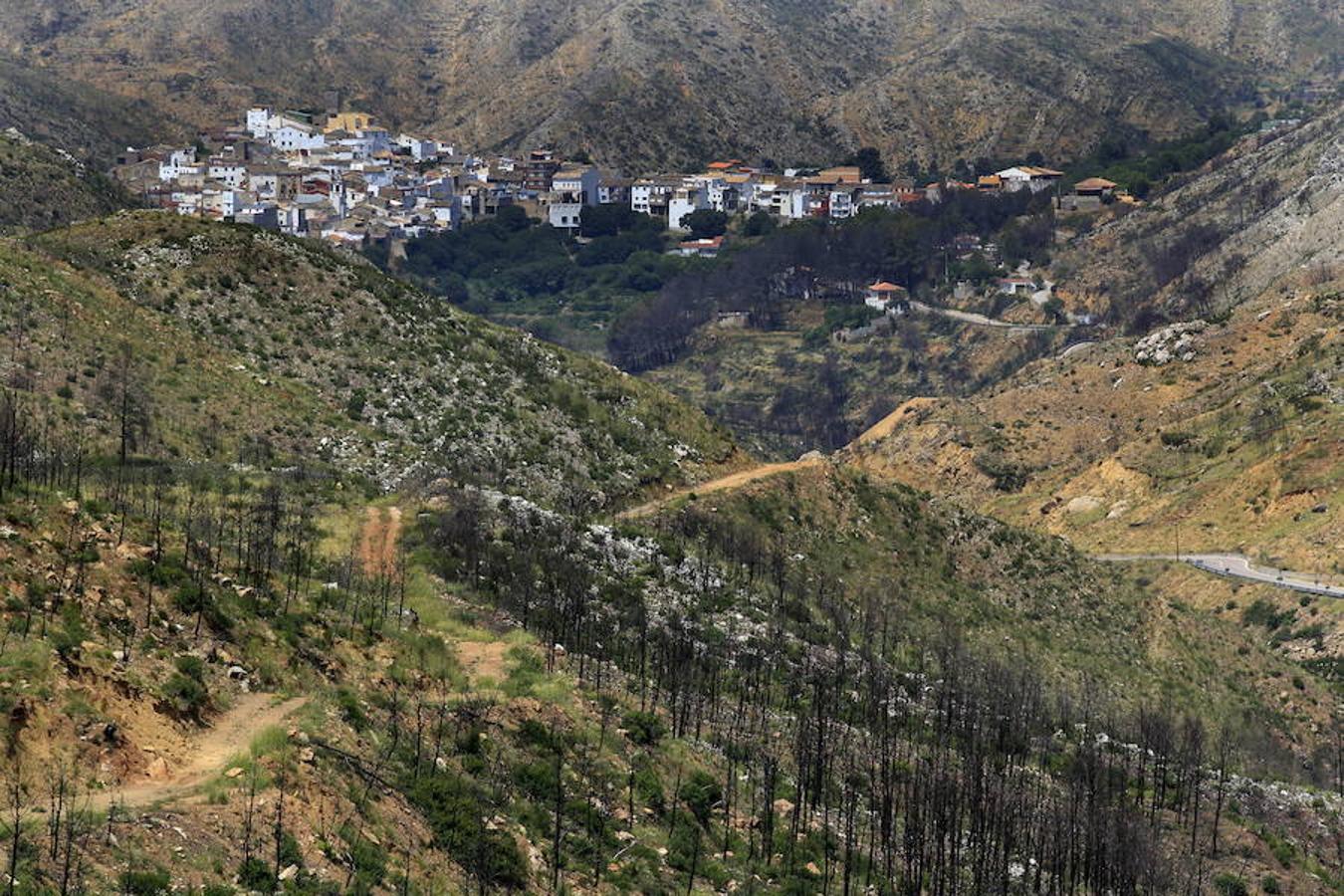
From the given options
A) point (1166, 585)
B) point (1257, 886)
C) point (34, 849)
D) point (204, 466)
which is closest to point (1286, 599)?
point (1166, 585)

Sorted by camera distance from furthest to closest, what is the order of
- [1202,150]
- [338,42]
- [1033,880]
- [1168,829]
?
[338,42] < [1202,150] < [1168,829] < [1033,880]

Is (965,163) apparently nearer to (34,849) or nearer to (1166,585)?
(1166,585)

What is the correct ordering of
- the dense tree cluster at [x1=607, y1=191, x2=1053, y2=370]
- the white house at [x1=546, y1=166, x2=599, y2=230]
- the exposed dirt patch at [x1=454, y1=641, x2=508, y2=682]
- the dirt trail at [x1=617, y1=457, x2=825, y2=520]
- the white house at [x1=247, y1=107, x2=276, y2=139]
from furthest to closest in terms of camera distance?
the white house at [x1=247, y1=107, x2=276, y2=139] → the white house at [x1=546, y1=166, x2=599, y2=230] → the dense tree cluster at [x1=607, y1=191, x2=1053, y2=370] → the dirt trail at [x1=617, y1=457, x2=825, y2=520] → the exposed dirt patch at [x1=454, y1=641, x2=508, y2=682]

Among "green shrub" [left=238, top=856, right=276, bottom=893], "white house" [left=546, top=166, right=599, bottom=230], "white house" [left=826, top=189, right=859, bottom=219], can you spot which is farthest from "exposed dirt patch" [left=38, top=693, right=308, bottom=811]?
"white house" [left=546, top=166, right=599, bottom=230]

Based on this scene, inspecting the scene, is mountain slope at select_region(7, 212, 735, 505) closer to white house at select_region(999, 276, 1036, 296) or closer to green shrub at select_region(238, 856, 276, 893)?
green shrub at select_region(238, 856, 276, 893)

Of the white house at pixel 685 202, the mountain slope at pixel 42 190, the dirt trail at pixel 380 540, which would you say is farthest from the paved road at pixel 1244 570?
the white house at pixel 685 202

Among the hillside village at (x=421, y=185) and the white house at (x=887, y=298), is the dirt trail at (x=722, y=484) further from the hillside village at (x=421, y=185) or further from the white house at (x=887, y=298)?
the hillside village at (x=421, y=185)
